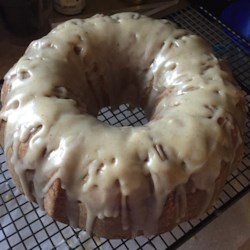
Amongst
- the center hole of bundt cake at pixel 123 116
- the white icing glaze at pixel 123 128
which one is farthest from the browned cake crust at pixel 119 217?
the center hole of bundt cake at pixel 123 116

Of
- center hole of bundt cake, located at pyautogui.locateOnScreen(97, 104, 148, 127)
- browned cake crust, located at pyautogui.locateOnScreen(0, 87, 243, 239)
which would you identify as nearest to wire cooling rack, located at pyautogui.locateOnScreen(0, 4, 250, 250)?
browned cake crust, located at pyautogui.locateOnScreen(0, 87, 243, 239)

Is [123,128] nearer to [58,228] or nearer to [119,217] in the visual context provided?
[119,217]

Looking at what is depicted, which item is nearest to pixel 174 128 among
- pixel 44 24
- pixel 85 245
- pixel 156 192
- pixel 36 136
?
pixel 156 192

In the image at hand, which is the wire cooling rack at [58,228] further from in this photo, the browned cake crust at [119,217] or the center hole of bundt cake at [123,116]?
the center hole of bundt cake at [123,116]

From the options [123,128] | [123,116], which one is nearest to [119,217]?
[123,128]

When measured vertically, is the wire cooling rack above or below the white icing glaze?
below

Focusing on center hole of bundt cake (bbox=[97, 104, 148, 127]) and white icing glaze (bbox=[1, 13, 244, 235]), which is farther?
center hole of bundt cake (bbox=[97, 104, 148, 127])

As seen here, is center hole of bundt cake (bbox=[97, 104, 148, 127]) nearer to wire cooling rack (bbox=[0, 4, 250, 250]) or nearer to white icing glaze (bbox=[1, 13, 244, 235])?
white icing glaze (bbox=[1, 13, 244, 235])

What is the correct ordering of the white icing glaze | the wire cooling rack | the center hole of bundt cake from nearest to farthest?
1. the white icing glaze
2. the wire cooling rack
3. the center hole of bundt cake
